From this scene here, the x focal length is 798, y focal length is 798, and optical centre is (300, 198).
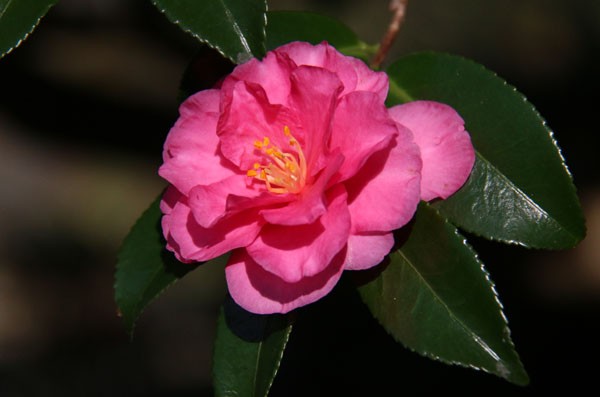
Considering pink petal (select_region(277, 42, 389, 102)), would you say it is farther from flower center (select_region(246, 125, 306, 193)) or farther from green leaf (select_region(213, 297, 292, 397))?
green leaf (select_region(213, 297, 292, 397))

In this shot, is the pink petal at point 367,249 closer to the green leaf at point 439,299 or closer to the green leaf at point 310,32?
the green leaf at point 439,299

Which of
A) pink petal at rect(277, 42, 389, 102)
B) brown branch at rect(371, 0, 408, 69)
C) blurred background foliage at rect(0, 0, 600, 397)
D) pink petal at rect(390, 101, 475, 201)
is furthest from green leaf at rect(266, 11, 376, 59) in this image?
blurred background foliage at rect(0, 0, 600, 397)

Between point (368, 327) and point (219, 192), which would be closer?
point (219, 192)

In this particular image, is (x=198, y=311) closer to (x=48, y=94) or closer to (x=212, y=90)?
(x=48, y=94)

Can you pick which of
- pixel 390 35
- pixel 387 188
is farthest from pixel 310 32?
pixel 387 188

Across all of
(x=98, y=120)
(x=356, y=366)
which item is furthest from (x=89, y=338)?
(x=356, y=366)

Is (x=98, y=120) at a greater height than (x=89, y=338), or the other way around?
(x=98, y=120)
